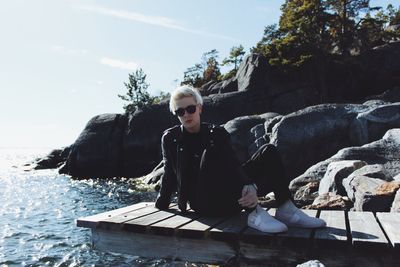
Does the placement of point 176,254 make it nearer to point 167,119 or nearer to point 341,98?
point 167,119

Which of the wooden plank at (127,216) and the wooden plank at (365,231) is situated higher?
the wooden plank at (127,216)

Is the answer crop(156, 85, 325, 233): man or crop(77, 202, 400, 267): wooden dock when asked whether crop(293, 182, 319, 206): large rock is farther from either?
crop(156, 85, 325, 233): man

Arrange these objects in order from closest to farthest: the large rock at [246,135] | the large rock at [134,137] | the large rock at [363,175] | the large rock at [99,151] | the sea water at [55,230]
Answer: the sea water at [55,230] < the large rock at [363,175] < the large rock at [246,135] < the large rock at [134,137] < the large rock at [99,151]

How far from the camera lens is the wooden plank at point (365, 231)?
363cm

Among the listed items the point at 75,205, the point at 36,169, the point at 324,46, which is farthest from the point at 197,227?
the point at 36,169

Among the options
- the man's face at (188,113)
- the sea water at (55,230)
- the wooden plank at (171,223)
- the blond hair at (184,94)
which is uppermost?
the blond hair at (184,94)

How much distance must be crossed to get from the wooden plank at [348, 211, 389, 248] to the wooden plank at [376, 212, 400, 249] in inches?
2.6

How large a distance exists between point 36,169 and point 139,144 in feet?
67.1

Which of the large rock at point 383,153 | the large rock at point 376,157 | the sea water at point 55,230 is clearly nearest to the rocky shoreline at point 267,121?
the large rock at point 376,157

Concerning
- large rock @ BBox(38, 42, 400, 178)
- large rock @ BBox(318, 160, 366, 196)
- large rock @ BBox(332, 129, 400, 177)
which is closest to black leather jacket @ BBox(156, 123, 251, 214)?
large rock @ BBox(318, 160, 366, 196)

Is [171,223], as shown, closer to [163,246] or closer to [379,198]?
[163,246]

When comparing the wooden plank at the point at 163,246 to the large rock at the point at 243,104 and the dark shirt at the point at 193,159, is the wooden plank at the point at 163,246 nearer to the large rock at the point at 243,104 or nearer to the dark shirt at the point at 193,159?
the dark shirt at the point at 193,159

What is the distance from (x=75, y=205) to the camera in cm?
1741

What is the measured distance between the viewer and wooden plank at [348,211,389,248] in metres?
3.63
